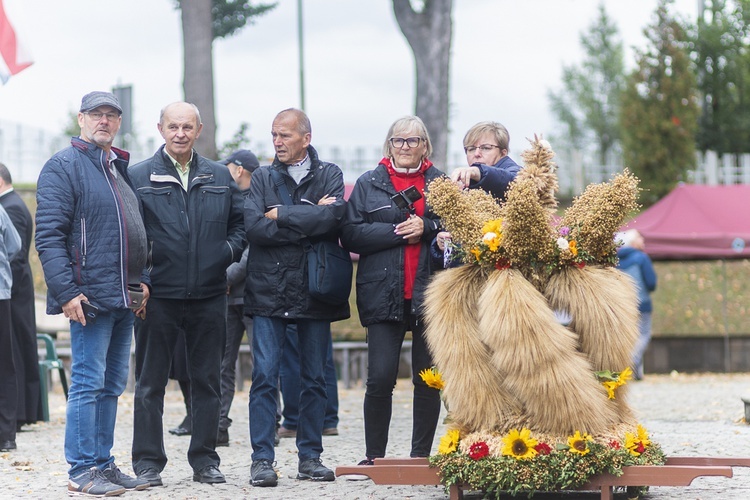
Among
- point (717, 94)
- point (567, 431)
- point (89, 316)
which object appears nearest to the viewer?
point (567, 431)

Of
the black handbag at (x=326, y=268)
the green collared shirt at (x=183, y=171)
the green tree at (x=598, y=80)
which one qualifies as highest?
the green tree at (x=598, y=80)

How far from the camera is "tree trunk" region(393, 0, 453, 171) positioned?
16.7 metres

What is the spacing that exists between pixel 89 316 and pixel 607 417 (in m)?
2.70

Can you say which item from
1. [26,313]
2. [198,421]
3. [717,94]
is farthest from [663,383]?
[717,94]

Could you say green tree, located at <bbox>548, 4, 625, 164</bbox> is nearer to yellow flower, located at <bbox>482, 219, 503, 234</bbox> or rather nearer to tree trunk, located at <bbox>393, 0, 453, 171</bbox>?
tree trunk, located at <bbox>393, 0, 453, 171</bbox>

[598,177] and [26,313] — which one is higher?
[598,177]

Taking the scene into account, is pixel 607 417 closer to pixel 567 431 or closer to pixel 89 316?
pixel 567 431

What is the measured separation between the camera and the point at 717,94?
25.8 m

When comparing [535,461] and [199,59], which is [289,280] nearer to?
[535,461]

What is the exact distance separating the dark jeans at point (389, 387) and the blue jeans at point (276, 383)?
0.33 meters

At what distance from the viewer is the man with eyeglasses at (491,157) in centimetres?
626

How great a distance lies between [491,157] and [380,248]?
855 millimetres

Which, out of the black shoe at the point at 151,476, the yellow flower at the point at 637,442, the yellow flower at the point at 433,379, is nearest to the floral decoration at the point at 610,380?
the yellow flower at the point at 637,442

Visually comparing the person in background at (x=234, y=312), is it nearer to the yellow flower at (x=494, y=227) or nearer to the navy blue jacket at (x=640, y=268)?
the yellow flower at (x=494, y=227)
